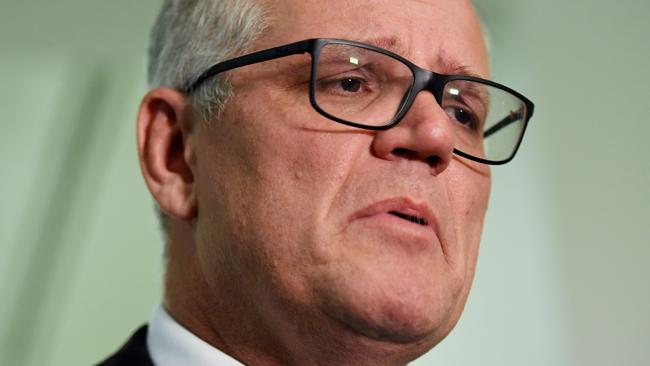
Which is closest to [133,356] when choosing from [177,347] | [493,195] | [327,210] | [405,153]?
[177,347]

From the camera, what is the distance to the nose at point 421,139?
83 cm

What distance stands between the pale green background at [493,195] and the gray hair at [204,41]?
843mm

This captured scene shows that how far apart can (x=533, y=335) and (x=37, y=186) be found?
4.98 ft

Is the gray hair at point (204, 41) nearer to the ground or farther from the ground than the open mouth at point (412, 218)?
farther from the ground

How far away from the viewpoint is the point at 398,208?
32.1 inches

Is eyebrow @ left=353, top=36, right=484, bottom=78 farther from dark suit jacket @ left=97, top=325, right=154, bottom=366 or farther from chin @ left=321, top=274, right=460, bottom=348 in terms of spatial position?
dark suit jacket @ left=97, top=325, right=154, bottom=366

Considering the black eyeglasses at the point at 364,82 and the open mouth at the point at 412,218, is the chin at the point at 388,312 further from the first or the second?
the black eyeglasses at the point at 364,82

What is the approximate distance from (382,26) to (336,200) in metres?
0.29

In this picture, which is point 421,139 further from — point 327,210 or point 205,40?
point 205,40

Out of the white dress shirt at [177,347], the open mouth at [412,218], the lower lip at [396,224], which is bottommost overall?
the white dress shirt at [177,347]

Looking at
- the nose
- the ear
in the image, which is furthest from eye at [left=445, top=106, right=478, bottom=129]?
the ear

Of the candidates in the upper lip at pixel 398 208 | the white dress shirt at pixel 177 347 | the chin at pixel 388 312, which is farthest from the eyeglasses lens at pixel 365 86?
the white dress shirt at pixel 177 347

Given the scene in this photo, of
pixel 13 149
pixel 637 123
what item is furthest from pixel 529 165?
pixel 13 149

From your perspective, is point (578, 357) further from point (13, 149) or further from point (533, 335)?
point (13, 149)
